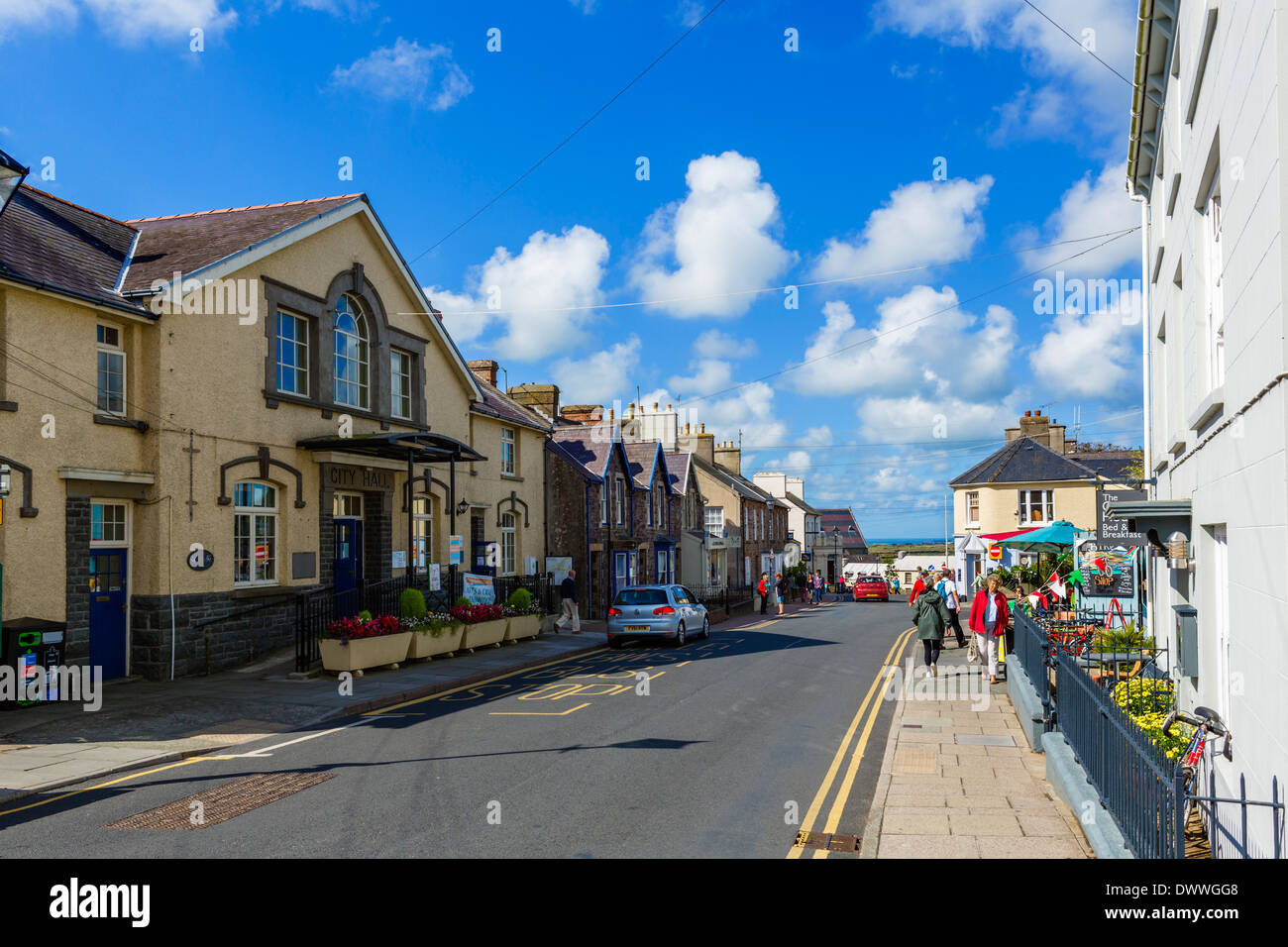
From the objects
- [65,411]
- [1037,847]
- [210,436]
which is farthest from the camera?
[210,436]

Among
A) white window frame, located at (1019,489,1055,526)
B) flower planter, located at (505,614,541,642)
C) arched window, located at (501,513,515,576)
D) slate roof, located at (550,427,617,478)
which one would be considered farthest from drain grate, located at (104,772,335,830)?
white window frame, located at (1019,489,1055,526)

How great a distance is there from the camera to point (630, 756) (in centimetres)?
1057

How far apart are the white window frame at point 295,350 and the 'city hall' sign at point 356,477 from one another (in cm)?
169

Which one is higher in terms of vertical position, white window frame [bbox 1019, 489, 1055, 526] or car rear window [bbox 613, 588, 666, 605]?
white window frame [bbox 1019, 489, 1055, 526]

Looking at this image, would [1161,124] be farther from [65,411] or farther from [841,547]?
[841,547]

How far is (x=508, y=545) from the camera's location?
30219 mm

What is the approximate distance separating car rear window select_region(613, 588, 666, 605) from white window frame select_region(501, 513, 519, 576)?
5.93m

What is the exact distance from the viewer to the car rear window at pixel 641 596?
2491 centimetres

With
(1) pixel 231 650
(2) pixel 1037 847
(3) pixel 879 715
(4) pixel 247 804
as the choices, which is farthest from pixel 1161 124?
(1) pixel 231 650

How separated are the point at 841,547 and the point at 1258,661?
8551 centimetres

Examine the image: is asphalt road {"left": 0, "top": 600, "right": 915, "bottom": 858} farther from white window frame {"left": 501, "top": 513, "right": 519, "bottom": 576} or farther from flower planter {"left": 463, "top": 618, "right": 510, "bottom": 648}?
white window frame {"left": 501, "top": 513, "right": 519, "bottom": 576}

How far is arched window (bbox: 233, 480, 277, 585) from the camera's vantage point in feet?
60.6

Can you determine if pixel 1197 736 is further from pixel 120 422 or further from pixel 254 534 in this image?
pixel 254 534

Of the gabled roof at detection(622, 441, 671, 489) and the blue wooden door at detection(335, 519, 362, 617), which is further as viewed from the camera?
the gabled roof at detection(622, 441, 671, 489)
